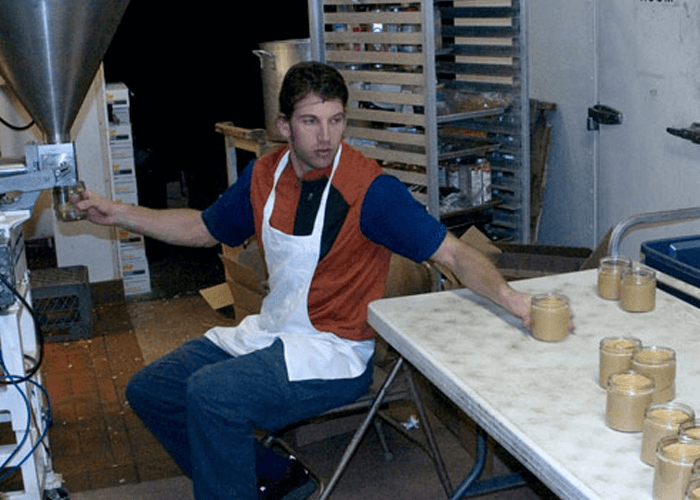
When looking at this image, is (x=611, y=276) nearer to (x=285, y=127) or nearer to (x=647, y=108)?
(x=285, y=127)

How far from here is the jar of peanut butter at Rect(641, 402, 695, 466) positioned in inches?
77.6

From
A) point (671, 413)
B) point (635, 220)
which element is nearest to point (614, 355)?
point (671, 413)

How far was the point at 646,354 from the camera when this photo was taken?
7.65 feet

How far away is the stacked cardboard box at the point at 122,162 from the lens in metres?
6.22

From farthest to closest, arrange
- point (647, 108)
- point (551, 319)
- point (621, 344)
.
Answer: point (647, 108) → point (551, 319) → point (621, 344)

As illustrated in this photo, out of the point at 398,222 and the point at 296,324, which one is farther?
the point at 296,324

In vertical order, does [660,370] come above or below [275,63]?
below

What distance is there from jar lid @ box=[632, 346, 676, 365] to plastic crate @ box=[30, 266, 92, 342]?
13.1 feet

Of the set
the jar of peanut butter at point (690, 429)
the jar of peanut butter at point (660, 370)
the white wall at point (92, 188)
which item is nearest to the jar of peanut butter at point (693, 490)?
the jar of peanut butter at point (690, 429)

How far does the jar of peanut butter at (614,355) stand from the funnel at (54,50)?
1806mm

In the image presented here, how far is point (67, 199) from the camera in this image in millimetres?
3555

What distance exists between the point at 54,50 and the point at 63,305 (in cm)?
285

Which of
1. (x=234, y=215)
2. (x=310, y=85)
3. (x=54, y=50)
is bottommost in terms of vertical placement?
(x=234, y=215)

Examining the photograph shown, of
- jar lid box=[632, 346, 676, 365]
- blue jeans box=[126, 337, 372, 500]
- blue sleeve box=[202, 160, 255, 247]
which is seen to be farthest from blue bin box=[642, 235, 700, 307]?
blue sleeve box=[202, 160, 255, 247]
